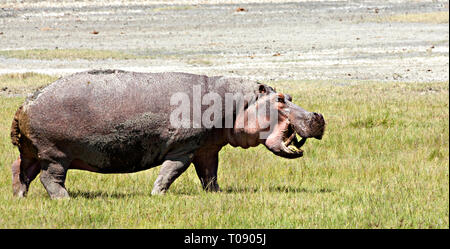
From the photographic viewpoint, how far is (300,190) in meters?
10.1

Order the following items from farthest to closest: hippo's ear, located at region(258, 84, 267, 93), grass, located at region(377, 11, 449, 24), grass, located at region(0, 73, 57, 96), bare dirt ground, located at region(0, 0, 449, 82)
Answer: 1. grass, located at region(377, 11, 449, 24)
2. bare dirt ground, located at region(0, 0, 449, 82)
3. grass, located at region(0, 73, 57, 96)
4. hippo's ear, located at region(258, 84, 267, 93)

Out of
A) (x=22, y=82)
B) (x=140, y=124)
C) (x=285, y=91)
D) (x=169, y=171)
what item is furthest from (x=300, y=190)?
(x=22, y=82)

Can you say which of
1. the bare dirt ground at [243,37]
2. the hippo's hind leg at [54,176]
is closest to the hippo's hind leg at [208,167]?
the hippo's hind leg at [54,176]

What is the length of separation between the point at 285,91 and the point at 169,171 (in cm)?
1273

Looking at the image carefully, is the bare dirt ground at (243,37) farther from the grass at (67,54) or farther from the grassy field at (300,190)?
the grassy field at (300,190)

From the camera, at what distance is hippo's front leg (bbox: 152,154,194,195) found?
30.8 feet

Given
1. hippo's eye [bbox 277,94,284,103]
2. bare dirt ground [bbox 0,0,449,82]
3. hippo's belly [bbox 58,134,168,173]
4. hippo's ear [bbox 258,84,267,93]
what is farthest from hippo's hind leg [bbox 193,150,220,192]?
bare dirt ground [bbox 0,0,449,82]

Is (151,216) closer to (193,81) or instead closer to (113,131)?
(113,131)

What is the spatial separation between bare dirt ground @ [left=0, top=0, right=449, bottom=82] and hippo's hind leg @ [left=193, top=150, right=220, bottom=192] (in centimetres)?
1618

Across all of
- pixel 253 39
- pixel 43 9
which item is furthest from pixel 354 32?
pixel 43 9

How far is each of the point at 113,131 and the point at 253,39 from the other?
33.4 m

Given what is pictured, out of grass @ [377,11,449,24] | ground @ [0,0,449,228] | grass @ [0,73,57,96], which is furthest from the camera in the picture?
grass @ [377,11,449,24]

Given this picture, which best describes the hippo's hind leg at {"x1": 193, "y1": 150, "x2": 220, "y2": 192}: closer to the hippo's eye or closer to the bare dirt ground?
the hippo's eye

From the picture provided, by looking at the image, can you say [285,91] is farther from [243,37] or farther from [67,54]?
[243,37]
